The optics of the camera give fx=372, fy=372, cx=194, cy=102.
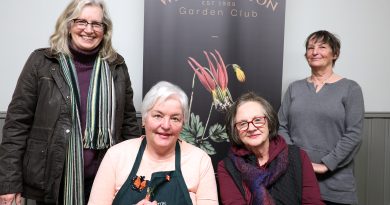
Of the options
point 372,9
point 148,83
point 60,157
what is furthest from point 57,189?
point 372,9

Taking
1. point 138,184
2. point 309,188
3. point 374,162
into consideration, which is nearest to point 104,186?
point 138,184

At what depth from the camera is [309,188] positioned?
1.71m

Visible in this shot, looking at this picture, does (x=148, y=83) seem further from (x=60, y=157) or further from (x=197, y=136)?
(x=60, y=157)

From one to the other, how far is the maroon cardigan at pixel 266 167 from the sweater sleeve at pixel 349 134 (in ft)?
0.88

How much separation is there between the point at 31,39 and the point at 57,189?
4.25 ft

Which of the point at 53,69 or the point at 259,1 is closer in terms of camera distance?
the point at 53,69

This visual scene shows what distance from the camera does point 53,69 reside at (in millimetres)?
1678

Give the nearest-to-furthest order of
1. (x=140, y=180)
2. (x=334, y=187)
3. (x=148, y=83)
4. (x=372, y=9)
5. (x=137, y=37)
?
(x=140, y=180) → (x=334, y=187) → (x=148, y=83) → (x=137, y=37) → (x=372, y=9)

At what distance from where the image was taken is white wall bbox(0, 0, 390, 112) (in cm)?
252

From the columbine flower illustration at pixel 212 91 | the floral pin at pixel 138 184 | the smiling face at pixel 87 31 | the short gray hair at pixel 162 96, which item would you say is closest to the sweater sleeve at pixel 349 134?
the columbine flower illustration at pixel 212 91

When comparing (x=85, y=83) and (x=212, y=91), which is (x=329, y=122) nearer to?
(x=212, y=91)

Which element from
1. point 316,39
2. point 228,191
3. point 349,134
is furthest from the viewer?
point 316,39

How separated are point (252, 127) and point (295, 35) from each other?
4.61 feet

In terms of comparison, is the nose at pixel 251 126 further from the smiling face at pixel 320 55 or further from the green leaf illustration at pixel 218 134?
the green leaf illustration at pixel 218 134
